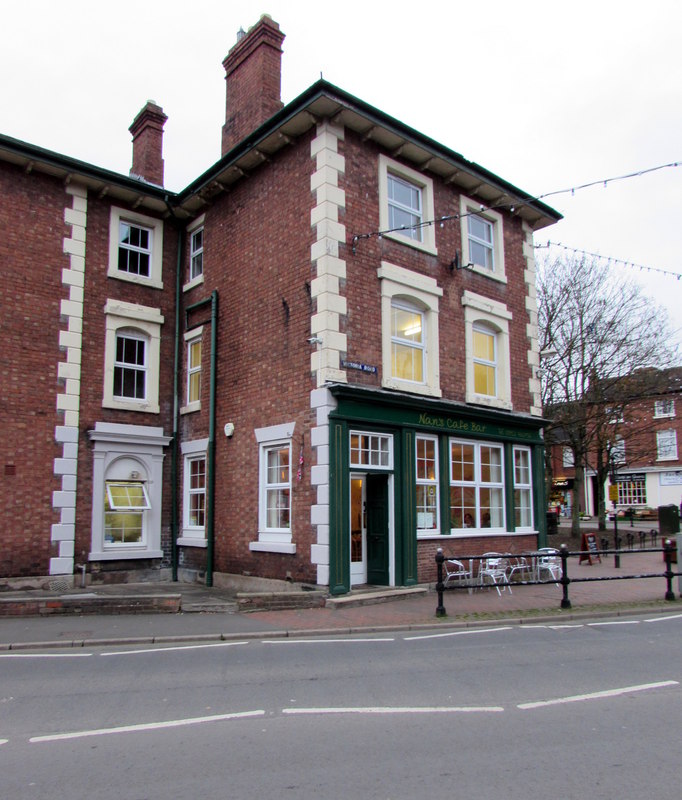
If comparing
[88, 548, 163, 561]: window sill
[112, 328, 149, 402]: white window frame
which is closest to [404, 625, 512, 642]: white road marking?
[88, 548, 163, 561]: window sill

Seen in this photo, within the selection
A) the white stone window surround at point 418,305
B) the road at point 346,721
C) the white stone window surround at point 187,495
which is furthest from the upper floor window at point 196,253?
the road at point 346,721

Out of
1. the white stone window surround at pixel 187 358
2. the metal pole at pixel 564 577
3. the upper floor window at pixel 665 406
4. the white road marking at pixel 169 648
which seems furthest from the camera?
the upper floor window at pixel 665 406

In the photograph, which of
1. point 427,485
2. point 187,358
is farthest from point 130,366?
point 427,485

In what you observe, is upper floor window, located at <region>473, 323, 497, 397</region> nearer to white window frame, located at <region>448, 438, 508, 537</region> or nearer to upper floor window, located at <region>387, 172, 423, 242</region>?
A: white window frame, located at <region>448, 438, 508, 537</region>

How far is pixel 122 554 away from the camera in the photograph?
1570 cm

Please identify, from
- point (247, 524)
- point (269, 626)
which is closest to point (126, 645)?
point (269, 626)

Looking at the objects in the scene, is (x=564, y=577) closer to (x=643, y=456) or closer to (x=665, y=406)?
(x=643, y=456)

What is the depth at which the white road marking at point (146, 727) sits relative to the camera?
216 inches

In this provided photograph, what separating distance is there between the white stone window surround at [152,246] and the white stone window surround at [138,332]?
65 cm

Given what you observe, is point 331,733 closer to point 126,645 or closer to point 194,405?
point 126,645

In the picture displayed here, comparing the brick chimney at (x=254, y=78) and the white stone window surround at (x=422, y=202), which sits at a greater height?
the brick chimney at (x=254, y=78)

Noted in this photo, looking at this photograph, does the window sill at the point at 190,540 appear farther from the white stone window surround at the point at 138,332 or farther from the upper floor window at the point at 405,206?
the upper floor window at the point at 405,206

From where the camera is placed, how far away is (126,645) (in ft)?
31.8

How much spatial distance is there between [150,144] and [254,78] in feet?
14.2
